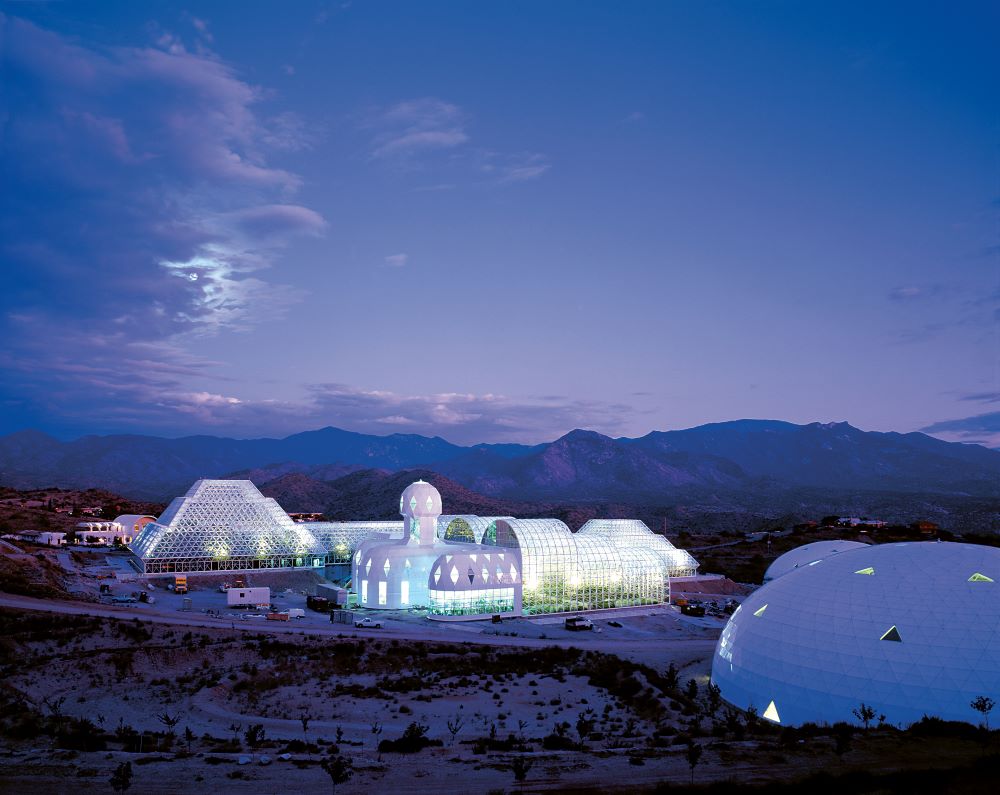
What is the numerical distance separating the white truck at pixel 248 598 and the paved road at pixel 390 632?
23.5 feet

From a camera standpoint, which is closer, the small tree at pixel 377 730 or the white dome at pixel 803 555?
the small tree at pixel 377 730

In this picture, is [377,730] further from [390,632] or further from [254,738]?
[390,632]

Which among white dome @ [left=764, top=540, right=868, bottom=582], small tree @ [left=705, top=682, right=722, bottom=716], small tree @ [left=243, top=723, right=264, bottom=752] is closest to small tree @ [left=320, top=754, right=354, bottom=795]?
small tree @ [left=243, top=723, right=264, bottom=752]

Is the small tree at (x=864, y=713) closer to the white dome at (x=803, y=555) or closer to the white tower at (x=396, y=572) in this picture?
the white tower at (x=396, y=572)

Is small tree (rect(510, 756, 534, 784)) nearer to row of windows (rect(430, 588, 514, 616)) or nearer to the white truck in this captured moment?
row of windows (rect(430, 588, 514, 616))

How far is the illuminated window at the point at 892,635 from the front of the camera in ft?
113

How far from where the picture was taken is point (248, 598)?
69875mm

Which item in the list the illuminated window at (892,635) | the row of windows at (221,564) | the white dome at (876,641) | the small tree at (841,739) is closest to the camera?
the small tree at (841,739)

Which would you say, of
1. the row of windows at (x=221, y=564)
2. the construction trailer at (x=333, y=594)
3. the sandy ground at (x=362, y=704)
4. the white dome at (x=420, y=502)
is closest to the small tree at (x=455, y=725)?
the sandy ground at (x=362, y=704)

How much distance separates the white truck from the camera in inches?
2702

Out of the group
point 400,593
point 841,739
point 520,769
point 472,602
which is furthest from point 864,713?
point 400,593

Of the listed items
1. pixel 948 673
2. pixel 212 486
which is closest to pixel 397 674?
pixel 948 673

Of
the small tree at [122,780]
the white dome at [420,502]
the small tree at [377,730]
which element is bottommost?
the small tree at [377,730]

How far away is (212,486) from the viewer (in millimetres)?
88938
